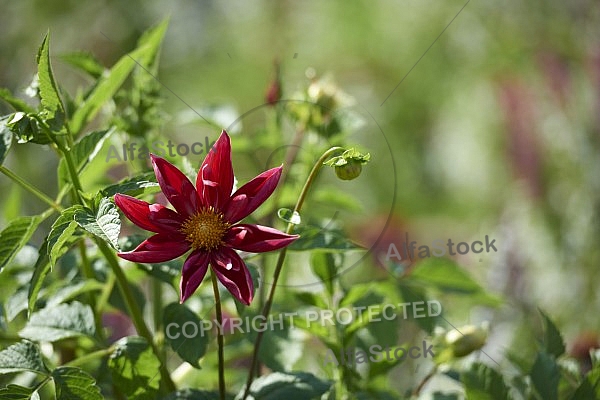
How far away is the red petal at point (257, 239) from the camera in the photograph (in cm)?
31

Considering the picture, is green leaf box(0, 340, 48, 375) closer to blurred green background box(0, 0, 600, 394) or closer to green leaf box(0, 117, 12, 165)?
green leaf box(0, 117, 12, 165)

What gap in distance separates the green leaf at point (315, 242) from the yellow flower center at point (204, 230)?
0.05 meters

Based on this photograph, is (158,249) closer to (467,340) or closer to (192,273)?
(192,273)

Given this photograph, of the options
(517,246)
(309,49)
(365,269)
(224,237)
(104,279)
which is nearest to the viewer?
(224,237)

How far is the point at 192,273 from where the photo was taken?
312 millimetres

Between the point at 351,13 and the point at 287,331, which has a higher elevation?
the point at 351,13

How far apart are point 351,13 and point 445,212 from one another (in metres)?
0.45

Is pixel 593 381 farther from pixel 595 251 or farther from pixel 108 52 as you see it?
pixel 108 52

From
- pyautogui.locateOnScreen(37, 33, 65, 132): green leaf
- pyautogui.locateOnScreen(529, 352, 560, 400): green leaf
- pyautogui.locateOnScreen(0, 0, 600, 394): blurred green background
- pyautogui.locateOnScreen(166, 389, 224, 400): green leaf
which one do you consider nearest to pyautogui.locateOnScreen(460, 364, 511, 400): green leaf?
pyautogui.locateOnScreen(529, 352, 560, 400): green leaf

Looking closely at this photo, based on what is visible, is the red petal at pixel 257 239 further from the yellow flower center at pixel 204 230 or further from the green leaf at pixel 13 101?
the green leaf at pixel 13 101

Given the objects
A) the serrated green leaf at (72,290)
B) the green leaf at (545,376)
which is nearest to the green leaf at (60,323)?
the serrated green leaf at (72,290)

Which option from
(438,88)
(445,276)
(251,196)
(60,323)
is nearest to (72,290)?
(60,323)

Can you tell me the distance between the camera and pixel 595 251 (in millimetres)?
1026

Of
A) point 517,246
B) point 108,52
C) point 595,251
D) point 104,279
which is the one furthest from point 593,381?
point 108,52
